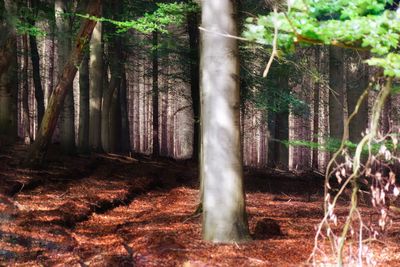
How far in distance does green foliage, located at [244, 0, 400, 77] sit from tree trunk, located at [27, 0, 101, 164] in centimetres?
883

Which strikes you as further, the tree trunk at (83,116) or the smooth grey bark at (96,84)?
the smooth grey bark at (96,84)

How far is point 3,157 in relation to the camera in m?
14.4

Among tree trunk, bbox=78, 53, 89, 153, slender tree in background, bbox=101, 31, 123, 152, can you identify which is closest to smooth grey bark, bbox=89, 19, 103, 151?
tree trunk, bbox=78, 53, 89, 153

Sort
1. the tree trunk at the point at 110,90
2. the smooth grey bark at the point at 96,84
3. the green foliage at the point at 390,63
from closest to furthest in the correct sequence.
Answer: the green foliage at the point at 390,63 < the smooth grey bark at the point at 96,84 < the tree trunk at the point at 110,90

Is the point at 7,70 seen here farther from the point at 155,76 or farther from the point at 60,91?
the point at 155,76

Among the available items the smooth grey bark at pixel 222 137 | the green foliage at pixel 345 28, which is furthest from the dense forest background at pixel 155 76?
the green foliage at pixel 345 28

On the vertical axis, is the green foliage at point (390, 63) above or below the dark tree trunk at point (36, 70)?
below

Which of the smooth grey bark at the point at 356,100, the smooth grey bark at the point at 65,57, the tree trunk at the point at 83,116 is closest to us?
the smooth grey bark at the point at 356,100

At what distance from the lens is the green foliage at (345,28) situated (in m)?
4.08

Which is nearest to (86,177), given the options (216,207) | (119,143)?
(216,207)

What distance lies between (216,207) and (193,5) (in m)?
6.09

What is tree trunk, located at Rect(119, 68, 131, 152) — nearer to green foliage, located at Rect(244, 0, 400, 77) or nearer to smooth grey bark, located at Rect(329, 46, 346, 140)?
smooth grey bark, located at Rect(329, 46, 346, 140)

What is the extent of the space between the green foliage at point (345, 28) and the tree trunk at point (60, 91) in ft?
29.0

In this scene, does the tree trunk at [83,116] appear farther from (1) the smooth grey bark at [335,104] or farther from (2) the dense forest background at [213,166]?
(1) the smooth grey bark at [335,104]
